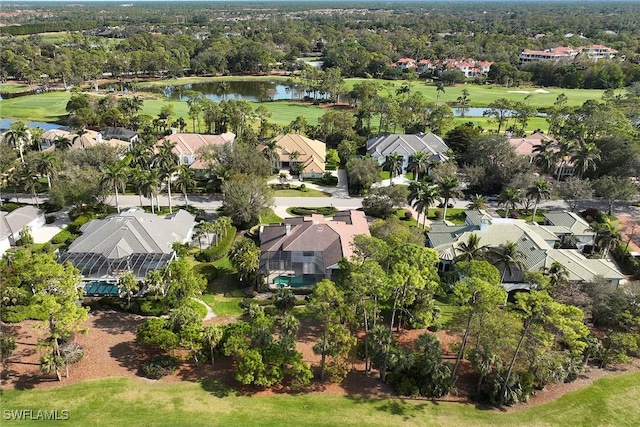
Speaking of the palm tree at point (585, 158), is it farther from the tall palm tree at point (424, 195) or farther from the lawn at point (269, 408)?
the lawn at point (269, 408)

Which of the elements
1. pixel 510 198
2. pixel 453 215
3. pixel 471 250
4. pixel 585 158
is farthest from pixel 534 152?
pixel 471 250

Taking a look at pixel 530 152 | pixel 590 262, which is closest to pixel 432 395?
pixel 590 262

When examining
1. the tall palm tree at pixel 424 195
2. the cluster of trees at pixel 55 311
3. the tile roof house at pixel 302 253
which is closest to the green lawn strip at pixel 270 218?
the tile roof house at pixel 302 253

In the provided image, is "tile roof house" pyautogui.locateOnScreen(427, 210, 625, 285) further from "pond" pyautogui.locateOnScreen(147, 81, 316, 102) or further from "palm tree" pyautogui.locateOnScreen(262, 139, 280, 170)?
"pond" pyautogui.locateOnScreen(147, 81, 316, 102)

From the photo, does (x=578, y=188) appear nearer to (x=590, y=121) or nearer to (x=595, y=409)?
(x=590, y=121)

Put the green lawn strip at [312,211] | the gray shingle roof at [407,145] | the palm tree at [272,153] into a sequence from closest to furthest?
→ the green lawn strip at [312,211] → the palm tree at [272,153] → the gray shingle roof at [407,145]

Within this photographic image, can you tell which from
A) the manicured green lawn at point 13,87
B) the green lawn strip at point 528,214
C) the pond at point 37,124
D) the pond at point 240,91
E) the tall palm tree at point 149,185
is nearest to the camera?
the tall palm tree at point 149,185
